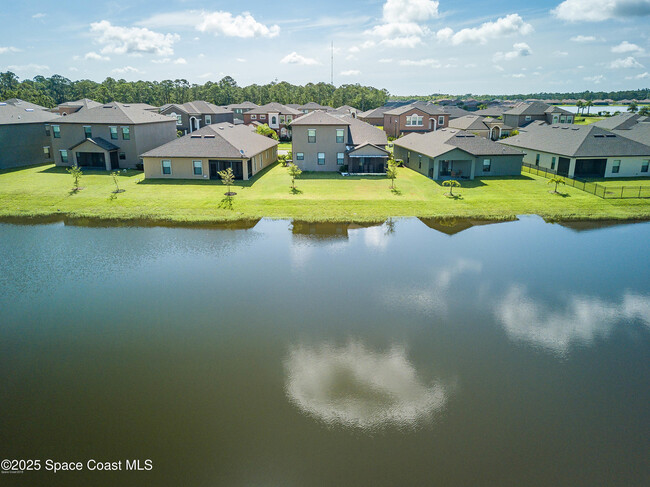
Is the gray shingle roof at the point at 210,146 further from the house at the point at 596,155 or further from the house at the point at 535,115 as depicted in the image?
the house at the point at 535,115

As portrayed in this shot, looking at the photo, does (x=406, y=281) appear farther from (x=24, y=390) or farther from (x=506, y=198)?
(x=506, y=198)

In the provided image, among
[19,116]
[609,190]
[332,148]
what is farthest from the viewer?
[19,116]

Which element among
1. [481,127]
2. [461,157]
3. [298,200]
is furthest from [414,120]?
[298,200]

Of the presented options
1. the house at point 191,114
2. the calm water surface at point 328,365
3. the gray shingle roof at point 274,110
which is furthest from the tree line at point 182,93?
the calm water surface at point 328,365

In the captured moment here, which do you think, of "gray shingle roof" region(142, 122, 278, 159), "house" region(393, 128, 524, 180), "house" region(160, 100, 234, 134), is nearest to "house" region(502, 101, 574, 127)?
"house" region(393, 128, 524, 180)

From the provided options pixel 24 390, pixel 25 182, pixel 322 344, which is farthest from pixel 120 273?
pixel 25 182

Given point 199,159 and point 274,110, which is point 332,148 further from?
point 274,110
